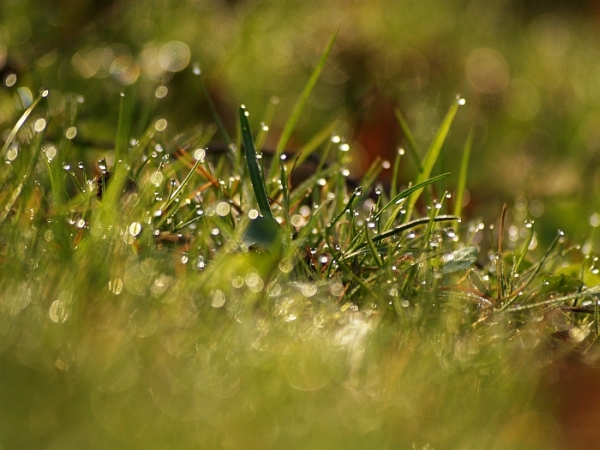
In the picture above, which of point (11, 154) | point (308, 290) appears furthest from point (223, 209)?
point (11, 154)

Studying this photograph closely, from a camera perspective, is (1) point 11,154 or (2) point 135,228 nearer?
(2) point 135,228

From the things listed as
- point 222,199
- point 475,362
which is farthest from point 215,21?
point 475,362

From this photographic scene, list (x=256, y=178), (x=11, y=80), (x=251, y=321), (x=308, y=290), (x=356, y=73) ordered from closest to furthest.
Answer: (x=251, y=321) → (x=308, y=290) → (x=256, y=178) → (x=11, y=80) → (x=356, y=73)

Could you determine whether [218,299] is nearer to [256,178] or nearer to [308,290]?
[308,290]

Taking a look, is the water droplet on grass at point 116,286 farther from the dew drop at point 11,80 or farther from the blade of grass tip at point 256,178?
the dew drop at point 11,80

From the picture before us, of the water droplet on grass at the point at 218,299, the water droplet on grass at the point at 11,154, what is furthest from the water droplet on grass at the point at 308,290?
the water droplet on grass at the point at 11,154

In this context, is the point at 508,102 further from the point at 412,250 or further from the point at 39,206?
the point at 39,206
